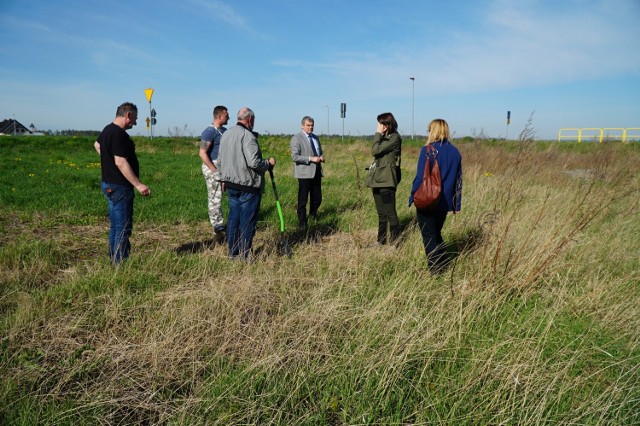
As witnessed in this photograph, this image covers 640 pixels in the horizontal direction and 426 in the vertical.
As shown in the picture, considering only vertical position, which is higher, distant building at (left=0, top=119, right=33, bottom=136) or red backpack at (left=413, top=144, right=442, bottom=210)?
distant building at (left=0, top=119, right=33, bottom=136)

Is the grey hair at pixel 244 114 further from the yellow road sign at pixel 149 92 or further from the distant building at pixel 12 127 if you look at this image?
the distant building at pixel 12 127

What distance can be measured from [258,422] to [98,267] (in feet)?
9.11

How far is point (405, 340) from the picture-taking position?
8.77 ft

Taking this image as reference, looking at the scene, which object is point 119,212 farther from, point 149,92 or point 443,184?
point 149,92

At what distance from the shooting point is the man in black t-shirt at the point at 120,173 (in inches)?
Result: 164

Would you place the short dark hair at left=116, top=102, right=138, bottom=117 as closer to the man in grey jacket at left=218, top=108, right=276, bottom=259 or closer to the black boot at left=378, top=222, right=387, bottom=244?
the man in grey jacket at left=218, top=108, right=276, bottom=259

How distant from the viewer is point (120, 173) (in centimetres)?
425

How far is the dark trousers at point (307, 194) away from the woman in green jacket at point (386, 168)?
1.53 m

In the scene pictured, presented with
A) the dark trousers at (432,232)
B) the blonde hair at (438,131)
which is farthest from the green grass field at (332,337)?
the blonde hair at (438,131)

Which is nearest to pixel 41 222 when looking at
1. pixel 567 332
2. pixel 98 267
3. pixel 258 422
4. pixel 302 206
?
pixel 98 267

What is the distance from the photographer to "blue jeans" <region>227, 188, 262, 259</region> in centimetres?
Answer: 467

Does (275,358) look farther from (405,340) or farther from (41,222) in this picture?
(41,222)

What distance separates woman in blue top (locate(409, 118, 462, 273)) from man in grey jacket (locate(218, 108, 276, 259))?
1775mm

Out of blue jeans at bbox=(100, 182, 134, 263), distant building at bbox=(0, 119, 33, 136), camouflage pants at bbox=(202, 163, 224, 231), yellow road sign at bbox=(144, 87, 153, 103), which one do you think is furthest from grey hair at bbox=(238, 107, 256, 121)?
distant building at bbox=(0, 119, 33, 136)
